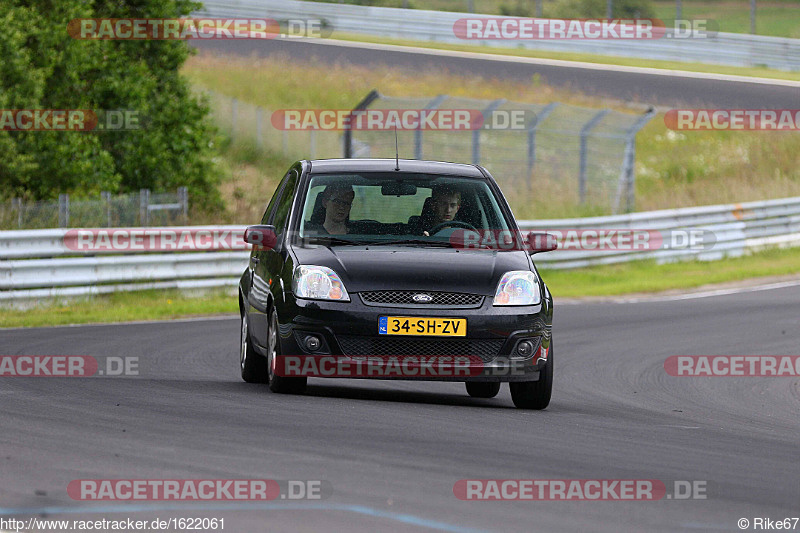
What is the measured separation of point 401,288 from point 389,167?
156cm

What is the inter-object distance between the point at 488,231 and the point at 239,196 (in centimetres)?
2154

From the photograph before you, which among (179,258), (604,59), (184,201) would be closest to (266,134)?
(604,59)

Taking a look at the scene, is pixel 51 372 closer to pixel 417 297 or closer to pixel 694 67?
pixel 417 297

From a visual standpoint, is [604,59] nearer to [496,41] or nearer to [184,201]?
[496,41]

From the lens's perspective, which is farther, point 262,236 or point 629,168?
point 629,168

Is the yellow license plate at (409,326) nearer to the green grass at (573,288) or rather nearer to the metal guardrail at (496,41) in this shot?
the green grass at (573,288)

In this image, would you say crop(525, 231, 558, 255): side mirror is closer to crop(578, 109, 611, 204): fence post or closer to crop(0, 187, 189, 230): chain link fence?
crop(0, 187, 189, 230): chain link fence

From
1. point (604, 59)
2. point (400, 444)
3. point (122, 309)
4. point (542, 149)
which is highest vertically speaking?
point (604, 59)

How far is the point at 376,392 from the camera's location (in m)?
10.7

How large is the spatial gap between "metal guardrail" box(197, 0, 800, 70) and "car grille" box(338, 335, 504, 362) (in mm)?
36038

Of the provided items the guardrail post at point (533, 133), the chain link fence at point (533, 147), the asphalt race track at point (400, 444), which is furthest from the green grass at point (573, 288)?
the asphalt race track at point (400, 444)

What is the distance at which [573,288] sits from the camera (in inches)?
918
